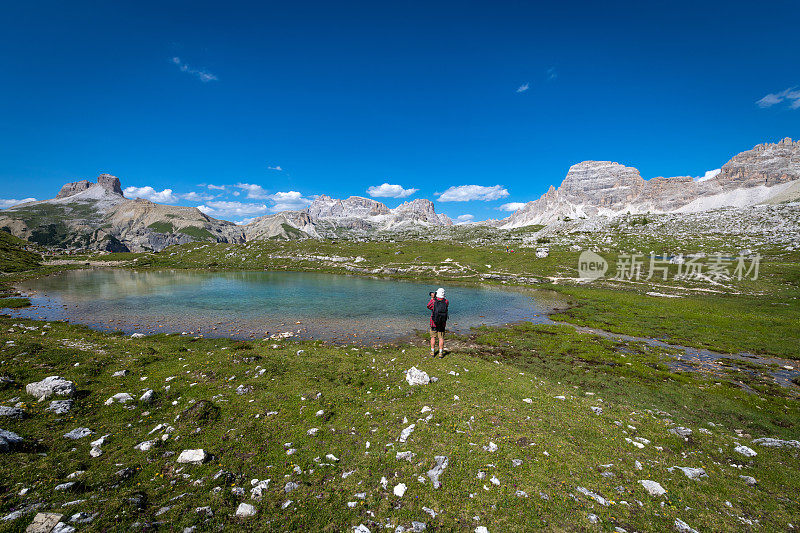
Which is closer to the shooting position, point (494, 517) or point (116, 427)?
point (494, 517)

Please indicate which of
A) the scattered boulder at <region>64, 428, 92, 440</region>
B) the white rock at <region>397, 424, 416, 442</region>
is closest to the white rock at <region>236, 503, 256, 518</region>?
the white rock at <region>397, 424, 416, 442</region>

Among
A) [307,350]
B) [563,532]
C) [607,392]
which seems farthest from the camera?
[307,350]

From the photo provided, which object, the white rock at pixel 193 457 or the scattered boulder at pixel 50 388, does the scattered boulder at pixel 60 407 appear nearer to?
the scattered boulder at pixel 50 388

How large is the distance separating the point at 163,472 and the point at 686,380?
2693cm

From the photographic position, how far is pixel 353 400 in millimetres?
13273

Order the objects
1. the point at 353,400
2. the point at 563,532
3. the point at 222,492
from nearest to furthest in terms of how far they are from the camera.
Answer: the point at 563,532
the point at 222,492
the point at 353,400

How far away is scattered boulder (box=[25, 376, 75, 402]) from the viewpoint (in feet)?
37.3

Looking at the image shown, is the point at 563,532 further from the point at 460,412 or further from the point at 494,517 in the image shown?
the point at 460,412

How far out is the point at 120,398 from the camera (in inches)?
468

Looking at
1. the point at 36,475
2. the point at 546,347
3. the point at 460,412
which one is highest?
the point at 36,475

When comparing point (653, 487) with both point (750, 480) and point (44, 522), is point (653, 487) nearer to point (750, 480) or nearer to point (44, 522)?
point (750, 480)

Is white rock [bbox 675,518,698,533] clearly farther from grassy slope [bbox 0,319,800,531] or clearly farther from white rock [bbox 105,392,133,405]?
white rock [bbox 105,392,133,405]

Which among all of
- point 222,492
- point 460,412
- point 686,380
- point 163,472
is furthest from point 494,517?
point 686,380

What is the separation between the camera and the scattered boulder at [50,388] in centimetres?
1136
